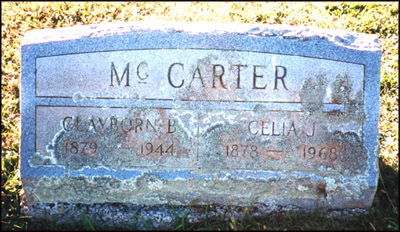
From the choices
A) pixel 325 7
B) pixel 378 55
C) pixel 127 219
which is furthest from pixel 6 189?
pixel 325 7

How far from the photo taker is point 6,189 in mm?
2562

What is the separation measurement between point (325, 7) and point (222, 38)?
1758 millimetres

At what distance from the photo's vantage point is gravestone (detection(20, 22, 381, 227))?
2.24 m

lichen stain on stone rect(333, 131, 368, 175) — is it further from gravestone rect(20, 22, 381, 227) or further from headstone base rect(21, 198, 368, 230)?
headstone base rect(21, 198, 368, 230)

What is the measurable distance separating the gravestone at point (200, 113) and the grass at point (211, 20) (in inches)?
22.0

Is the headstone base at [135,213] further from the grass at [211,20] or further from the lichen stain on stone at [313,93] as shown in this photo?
the lichen stain on stone at [313,93]

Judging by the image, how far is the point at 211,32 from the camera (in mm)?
2232

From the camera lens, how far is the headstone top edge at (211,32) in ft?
7.33

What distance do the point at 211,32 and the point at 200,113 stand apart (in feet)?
→ 1.75

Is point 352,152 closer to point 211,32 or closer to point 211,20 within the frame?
point 211,32

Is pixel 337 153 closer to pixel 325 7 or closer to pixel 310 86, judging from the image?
pixel 310 86

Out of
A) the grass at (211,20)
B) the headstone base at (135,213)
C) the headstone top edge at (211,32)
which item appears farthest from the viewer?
the grass at (211,20)

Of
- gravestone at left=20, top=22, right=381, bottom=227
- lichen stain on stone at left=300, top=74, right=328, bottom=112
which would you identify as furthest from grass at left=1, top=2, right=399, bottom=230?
lichen stain on stone at left=300, top=74, right=328, bottom=112

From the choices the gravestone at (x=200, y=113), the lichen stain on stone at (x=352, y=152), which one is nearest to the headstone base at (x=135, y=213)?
the gravestone at (x=200, y=113)
